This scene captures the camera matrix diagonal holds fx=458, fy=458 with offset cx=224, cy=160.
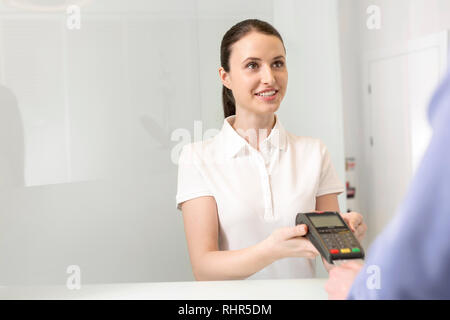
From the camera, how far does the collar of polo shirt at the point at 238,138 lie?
0.85 meters

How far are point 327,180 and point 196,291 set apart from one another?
1.32ft

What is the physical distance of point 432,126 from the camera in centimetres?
20

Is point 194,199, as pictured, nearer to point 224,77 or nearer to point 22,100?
point 224,77

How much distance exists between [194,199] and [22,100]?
13.3 inches

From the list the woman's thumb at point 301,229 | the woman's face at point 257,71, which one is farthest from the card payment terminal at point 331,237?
the woman's face at point 257,71

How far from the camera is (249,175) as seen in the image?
86cm

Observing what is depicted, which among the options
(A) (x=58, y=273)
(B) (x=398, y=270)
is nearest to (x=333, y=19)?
(A) (x=58, y=273)

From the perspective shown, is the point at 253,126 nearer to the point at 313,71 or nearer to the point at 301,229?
the point at 313,71

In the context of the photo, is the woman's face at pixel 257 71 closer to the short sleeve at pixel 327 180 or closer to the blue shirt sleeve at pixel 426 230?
the short sleeve at pixel 327 180

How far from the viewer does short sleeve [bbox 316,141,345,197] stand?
889mm

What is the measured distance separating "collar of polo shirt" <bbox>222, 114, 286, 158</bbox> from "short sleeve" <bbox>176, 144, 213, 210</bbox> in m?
0.07

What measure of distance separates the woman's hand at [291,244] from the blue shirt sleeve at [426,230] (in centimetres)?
39

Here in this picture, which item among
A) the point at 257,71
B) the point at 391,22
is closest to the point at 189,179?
the point at 257,71

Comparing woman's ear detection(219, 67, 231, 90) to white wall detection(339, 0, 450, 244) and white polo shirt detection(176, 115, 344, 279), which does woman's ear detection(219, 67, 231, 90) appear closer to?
white polo shirt detection(176, 115, 344, 279)
